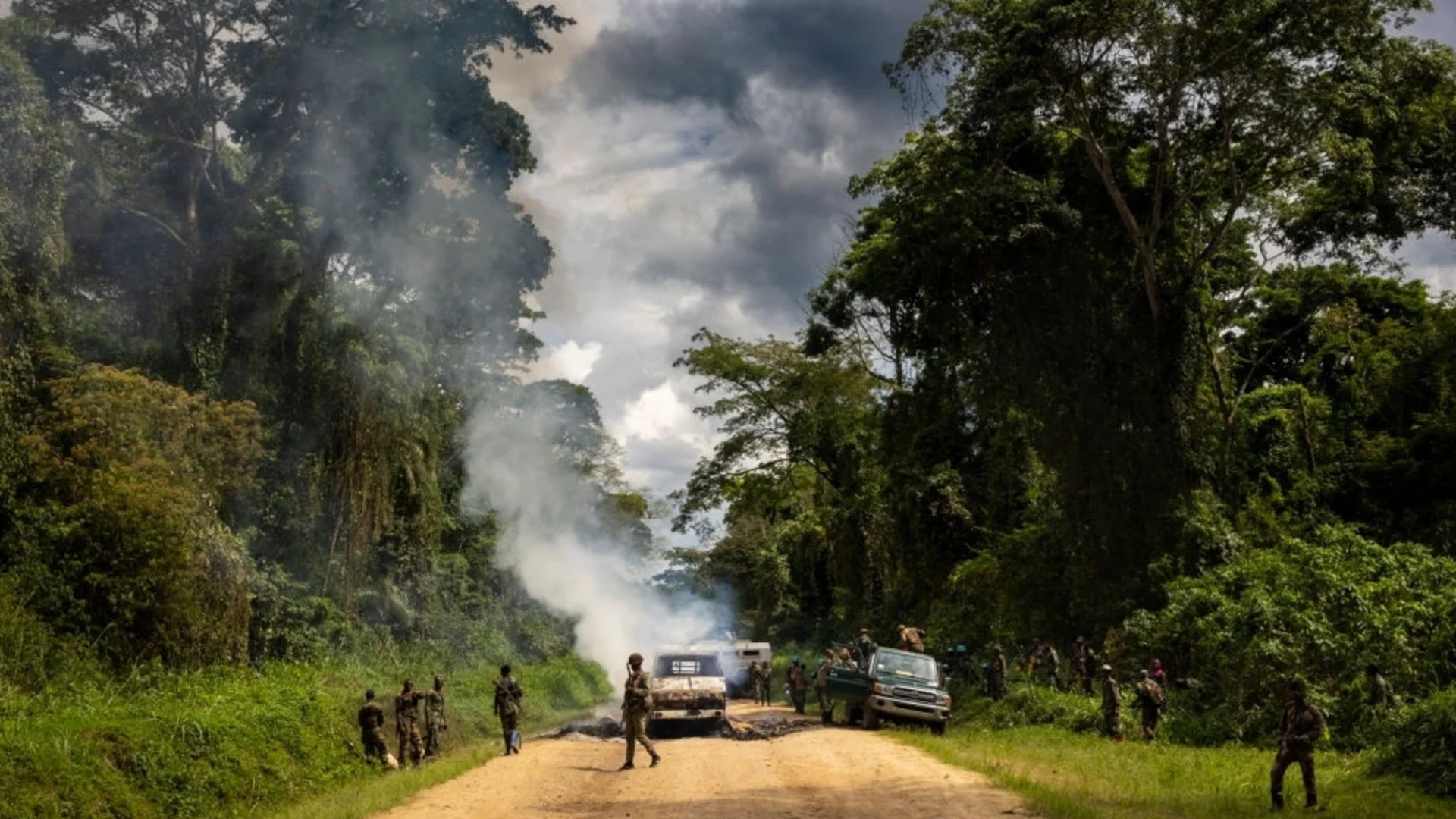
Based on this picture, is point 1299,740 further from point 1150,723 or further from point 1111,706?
point 1111,706

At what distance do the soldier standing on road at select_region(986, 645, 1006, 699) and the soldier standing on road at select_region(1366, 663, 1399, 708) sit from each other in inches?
378

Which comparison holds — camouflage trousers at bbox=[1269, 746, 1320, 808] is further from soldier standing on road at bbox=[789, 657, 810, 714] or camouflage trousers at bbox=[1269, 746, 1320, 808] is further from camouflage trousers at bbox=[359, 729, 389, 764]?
soldier standing on road at bbox=[789, 657, 810, 714]

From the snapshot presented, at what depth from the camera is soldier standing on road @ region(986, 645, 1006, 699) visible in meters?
27.8

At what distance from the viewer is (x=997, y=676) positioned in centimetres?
2797

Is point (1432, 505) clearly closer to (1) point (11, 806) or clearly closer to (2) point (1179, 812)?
(2) point (1179, 812)

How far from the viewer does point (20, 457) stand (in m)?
21.9

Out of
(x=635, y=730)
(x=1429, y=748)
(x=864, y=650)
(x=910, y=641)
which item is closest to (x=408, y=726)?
(x=635, y=730)

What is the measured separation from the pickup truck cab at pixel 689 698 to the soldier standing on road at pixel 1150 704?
8.51 meters

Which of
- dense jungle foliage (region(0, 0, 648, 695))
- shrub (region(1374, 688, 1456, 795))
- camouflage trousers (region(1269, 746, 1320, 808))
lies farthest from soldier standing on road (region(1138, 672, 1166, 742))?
dense jungle foliage (region(0, 0, 648, 695))

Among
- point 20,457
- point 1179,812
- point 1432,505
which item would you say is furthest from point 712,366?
point 1179,812

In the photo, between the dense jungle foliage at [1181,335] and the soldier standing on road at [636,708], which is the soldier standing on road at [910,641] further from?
the soldier standing on road at [636,708]

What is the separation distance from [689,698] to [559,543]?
2931cm

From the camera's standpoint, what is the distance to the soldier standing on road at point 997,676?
27828 millimetres

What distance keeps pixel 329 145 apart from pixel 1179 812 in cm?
2532
